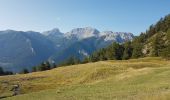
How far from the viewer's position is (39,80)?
92.0m

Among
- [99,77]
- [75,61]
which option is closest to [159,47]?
[75,61]

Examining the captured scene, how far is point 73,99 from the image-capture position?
3866cm

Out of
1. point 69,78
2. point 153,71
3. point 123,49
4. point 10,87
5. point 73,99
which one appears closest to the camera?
point 73,99

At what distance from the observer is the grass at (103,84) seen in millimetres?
38709

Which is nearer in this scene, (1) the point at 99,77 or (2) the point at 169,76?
(2) the point at 169,76

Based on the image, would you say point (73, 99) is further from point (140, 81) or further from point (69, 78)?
point (69, 78)

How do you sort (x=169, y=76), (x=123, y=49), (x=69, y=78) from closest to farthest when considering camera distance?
(x=169, y=76) < (x=69, y=78) < (x=123, y=49)

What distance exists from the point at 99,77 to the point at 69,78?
16.0 m

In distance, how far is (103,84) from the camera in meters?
57.2

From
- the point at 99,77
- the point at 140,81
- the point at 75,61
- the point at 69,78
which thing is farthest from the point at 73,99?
the point at 75,61

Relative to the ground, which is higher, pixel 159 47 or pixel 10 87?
pixel 159 47

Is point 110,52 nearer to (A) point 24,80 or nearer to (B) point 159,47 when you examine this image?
(B) point 159,47

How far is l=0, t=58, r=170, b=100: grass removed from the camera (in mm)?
38709

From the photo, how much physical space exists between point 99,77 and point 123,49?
98.8 metres
